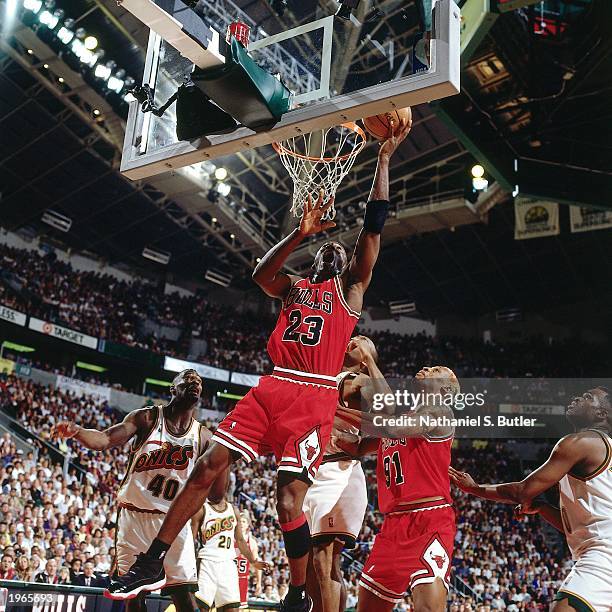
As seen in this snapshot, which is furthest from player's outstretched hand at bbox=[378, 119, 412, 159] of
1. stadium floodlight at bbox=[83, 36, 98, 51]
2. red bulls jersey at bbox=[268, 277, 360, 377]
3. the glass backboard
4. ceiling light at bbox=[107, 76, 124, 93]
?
ceiling light at bbox=[107, 76, 124, 93]

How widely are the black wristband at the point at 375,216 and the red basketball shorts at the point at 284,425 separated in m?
1.04

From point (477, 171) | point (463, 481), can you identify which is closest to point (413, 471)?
point (463, 481)

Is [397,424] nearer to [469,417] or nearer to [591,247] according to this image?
[591,247]

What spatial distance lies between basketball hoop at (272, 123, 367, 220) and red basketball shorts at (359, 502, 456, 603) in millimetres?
2469

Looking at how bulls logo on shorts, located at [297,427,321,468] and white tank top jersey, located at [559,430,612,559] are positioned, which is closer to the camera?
bulls logo on shorts, located at [297,427,321,468]

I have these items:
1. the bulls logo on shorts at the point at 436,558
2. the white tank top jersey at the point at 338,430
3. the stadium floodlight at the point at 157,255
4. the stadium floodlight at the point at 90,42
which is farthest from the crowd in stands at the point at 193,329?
the bulls logo on shorts at the point at 436,558

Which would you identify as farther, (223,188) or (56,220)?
(56,220)

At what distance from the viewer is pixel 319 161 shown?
227 inches

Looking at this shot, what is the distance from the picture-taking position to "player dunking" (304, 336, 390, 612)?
4.68 m

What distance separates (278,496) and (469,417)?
25061mm

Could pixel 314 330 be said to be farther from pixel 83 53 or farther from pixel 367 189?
pixel 367 189

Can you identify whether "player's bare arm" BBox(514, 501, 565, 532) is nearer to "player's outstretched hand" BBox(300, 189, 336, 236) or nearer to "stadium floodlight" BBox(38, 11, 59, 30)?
"player's outstretched hand" BBox(300, 189, 336, 236)

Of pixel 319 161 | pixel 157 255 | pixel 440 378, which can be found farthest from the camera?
pixel 157 255

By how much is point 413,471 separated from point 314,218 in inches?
71.6
